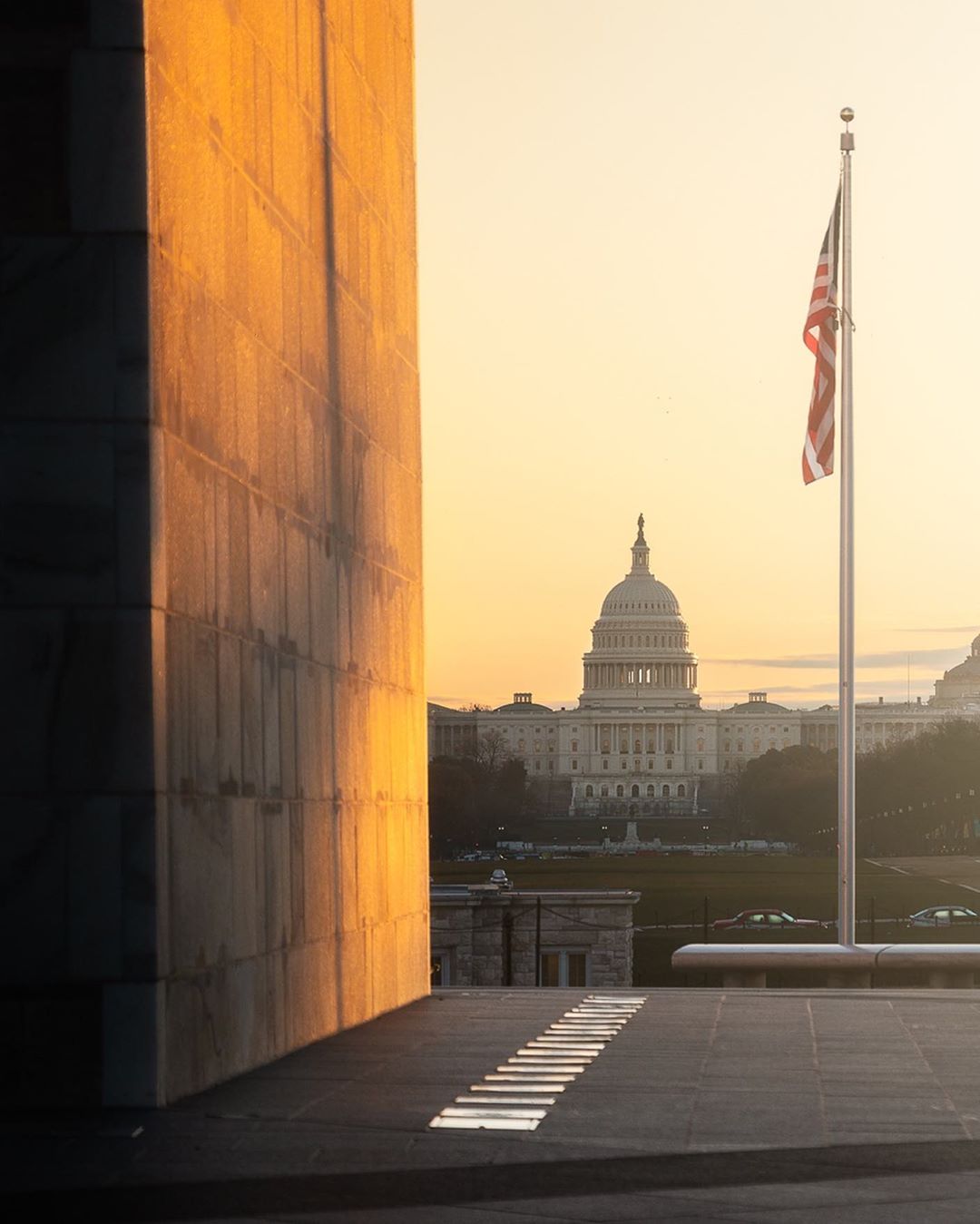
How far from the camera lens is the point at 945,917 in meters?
68.8

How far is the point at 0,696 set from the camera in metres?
10.9

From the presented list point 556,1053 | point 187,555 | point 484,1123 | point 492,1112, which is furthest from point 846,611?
point 484,1123

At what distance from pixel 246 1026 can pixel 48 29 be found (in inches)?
231

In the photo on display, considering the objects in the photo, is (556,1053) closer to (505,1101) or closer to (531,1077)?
(531,1077)

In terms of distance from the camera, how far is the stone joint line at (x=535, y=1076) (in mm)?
10375

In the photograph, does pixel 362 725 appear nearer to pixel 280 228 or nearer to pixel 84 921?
pixel 280 228

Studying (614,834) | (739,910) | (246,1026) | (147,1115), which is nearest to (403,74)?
(246,1026)

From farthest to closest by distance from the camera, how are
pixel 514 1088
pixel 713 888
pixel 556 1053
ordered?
pixel 713 888 → pixel 556 1053 → pixel 514 1088

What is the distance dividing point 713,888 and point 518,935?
148 ft

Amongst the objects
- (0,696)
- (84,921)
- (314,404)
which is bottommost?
(84,921)

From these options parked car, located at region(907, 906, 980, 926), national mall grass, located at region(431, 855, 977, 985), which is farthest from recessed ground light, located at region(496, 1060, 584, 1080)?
parked car, located at region(907, 906, 980, 926)

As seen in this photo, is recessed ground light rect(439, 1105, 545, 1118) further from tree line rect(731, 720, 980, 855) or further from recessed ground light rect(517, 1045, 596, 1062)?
tree line rect(731, 720, 980, 855)

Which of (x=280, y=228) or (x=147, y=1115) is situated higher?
(x=280, y=228)

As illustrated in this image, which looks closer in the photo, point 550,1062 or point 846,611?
point 550,1062
